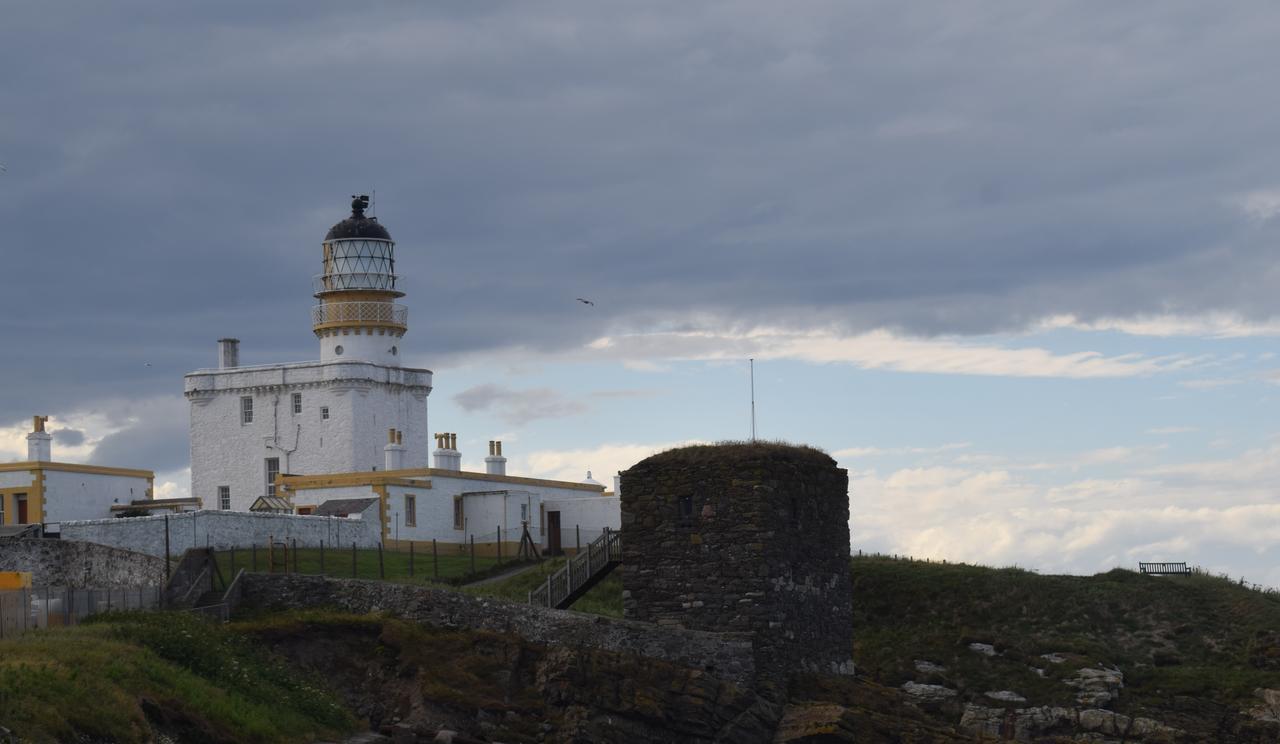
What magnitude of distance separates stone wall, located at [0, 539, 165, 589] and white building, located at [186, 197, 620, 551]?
78.7 feet

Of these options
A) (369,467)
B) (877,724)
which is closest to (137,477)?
(369,467)

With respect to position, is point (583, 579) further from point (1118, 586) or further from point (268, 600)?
point (1118, 586)

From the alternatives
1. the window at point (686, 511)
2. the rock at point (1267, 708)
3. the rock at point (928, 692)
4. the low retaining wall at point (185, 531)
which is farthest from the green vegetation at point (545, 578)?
the rock at point (1267, 708)

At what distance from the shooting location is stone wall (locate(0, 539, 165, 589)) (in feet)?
128

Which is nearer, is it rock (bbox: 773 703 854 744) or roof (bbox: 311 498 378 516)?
rock (bbox: 773 703 854 744)

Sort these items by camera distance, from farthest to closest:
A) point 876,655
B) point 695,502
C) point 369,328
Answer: point 369,328 → point 876,655 → point 695,502

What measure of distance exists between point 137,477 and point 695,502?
116 feet

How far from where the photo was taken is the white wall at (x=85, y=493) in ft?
209

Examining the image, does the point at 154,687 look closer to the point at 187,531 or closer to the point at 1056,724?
the point at 187,531

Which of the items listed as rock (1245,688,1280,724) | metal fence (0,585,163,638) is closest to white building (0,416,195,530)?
metal fence (0,585,163,638)

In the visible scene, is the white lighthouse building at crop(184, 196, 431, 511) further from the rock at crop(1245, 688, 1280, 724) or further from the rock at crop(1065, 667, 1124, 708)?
the rock at crop(1245, 688, 1280, 724)

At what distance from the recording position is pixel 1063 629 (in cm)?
4800

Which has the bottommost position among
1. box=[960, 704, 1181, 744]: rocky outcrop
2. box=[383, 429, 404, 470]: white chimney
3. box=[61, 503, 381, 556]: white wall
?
box=[960, 704, 1181, 744]: rocky outcrop

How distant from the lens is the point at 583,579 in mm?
41750
